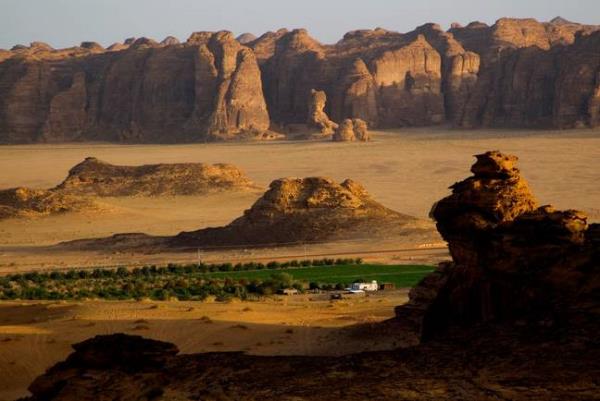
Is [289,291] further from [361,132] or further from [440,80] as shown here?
[440,80]

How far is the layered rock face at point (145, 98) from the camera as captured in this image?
9312cm

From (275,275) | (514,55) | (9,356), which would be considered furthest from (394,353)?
(514,55)

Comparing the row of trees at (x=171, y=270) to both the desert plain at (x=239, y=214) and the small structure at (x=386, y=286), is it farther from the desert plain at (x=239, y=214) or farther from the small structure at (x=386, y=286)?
the small structure at (x=386, y=286)

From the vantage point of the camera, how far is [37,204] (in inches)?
1876

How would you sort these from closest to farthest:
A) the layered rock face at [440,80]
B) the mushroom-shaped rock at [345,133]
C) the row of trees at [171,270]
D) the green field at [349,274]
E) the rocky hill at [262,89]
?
the green field at [349,274] → the row of trees at [171,270] → the mushroom-shaped rock at [345,133] → the layered rock face at [440,80] → the rocky hill at [262,89]

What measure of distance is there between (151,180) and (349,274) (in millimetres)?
28338

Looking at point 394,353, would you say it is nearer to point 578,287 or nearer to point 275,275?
point 578,287

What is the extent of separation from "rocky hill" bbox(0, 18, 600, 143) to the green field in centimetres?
5914

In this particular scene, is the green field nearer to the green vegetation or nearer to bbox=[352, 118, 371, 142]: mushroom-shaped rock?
the green vegetation

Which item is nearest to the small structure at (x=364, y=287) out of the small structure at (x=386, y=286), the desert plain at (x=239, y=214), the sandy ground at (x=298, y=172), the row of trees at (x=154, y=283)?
the small structure at (x=386, y=286)

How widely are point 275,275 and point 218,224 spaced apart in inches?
672

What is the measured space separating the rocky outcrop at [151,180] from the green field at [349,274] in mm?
24124

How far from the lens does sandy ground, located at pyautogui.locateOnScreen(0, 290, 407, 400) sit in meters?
16.8

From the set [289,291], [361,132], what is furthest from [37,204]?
[361,132]
